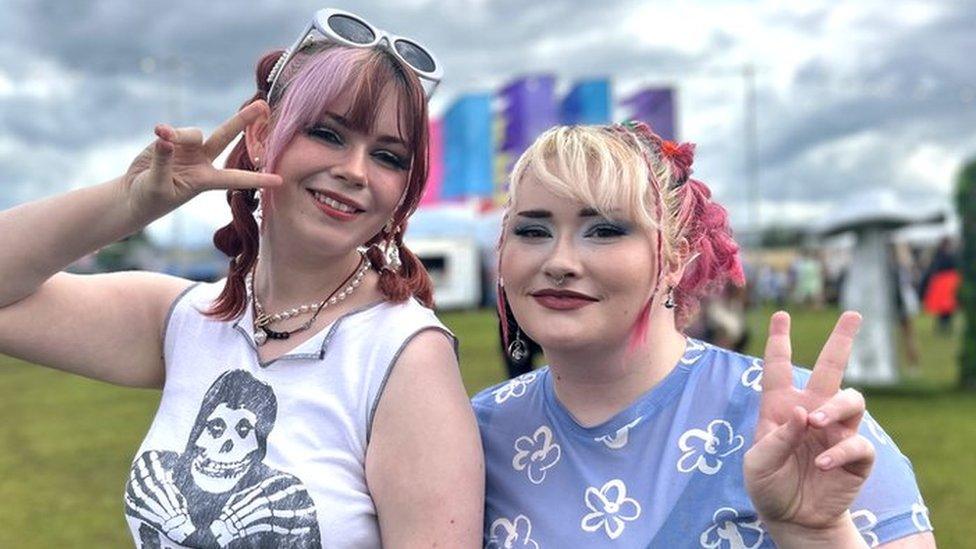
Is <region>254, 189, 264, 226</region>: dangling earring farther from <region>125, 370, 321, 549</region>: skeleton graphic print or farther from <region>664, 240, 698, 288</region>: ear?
<region>664, 240, 698, 288</region>: ear

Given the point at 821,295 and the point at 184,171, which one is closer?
the point at 184,171

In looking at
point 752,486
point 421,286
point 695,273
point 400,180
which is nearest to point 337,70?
point 400,180

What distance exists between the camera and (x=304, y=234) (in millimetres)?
1991

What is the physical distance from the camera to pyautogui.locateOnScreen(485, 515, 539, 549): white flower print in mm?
1808

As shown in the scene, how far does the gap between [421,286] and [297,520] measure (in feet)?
1.95

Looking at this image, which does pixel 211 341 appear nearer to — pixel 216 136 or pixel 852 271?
pixel 216 136

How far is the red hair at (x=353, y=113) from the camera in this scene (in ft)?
6.38

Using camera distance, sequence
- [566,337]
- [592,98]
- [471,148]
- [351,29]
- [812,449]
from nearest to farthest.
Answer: [812,449]
[566,337]
[351,29]
[592,98]
[471,148]

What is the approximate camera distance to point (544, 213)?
1834 millimetres

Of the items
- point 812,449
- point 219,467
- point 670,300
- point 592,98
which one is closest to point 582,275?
point 670,300

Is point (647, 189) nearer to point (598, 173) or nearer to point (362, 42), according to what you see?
point (598, 173)

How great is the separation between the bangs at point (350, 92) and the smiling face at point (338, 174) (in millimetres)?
11

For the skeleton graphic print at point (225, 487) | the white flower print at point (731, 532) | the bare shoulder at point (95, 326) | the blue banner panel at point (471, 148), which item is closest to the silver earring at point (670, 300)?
the white flower print at point (731, 532)

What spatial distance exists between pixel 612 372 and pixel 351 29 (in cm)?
91
